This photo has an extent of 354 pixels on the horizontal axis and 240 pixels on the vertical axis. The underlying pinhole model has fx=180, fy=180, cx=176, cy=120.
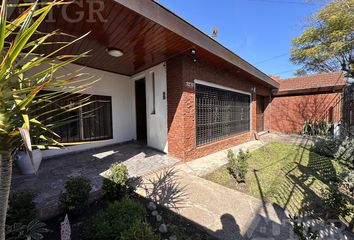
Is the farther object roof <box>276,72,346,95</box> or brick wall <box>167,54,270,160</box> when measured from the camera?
roof <box>276,72,346,95</box>

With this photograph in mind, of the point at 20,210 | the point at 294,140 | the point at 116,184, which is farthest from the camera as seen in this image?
the point at 294,140

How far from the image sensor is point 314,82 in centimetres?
1162

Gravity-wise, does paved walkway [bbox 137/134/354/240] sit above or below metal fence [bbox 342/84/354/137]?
below

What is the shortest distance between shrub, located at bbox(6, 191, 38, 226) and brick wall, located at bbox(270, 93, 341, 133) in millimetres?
14116

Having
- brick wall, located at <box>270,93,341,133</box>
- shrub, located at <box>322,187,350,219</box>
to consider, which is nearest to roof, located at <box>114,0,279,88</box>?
shrub, located at <box>322,187,350,219</box>

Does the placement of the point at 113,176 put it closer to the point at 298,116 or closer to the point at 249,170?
the point at 249,170

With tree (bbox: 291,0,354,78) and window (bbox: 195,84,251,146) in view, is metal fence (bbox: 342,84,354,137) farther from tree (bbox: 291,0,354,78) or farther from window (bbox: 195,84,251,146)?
tree (bbox: 291,0,354,78)

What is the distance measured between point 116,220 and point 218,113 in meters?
5.87

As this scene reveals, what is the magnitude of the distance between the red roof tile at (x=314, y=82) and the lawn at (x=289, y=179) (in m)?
6.64

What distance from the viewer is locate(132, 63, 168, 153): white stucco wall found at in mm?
6000

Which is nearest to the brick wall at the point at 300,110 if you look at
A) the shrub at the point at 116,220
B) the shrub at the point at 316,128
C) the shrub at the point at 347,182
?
the shrub at the point at 316,128

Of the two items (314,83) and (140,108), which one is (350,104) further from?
(140,108)

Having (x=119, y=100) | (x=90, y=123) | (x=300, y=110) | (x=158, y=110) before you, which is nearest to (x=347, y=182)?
(x=158, y=110)

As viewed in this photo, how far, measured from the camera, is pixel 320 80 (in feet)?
37.6
